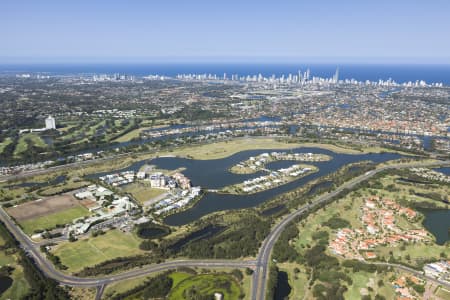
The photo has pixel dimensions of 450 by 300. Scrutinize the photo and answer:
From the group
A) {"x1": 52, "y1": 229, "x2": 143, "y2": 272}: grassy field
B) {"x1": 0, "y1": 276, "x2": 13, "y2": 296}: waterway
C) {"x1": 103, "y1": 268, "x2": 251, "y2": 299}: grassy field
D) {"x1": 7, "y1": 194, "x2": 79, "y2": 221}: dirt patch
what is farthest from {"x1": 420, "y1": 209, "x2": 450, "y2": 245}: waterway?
{"x1": 7, "y1": 194, "x2": 79, "y2": 221}: dirt patch

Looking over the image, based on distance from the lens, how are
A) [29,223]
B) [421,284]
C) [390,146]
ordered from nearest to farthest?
[421,284] < [29,223] < [390,146]

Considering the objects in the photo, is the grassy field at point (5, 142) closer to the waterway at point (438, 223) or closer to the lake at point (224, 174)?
the lake at point (224, 174)

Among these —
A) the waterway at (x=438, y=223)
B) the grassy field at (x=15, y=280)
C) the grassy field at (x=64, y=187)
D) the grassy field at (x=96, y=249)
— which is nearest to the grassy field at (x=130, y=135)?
the grassy field at (x=64, y=187)

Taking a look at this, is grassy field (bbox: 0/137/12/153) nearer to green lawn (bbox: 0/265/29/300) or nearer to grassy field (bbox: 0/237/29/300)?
grassy field (bbox: 0/237/29/300)

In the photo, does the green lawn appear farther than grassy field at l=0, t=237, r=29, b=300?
No

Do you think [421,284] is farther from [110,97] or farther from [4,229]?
[110,97]

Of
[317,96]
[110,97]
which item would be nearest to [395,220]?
[317,96]
